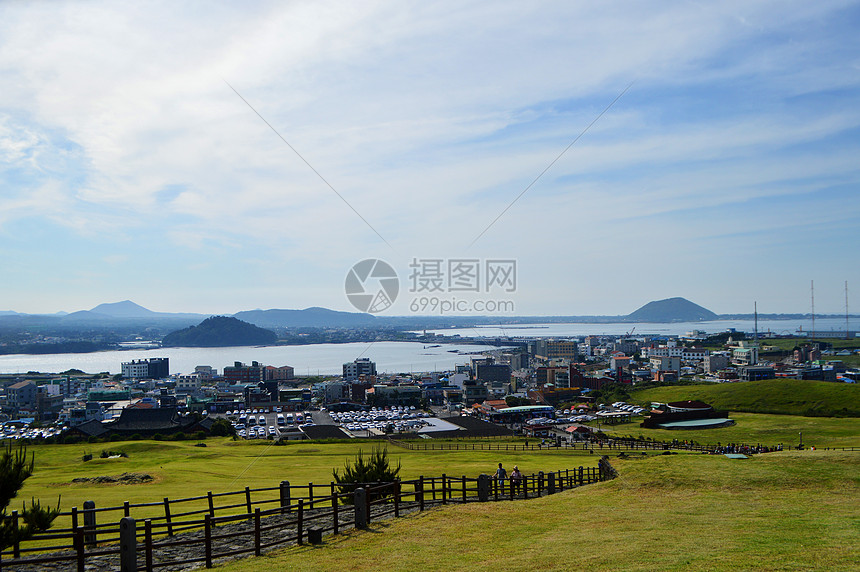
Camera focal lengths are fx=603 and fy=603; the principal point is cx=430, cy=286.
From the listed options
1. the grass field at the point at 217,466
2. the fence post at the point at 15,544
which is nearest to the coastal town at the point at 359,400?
the grass field at the point at 217,466

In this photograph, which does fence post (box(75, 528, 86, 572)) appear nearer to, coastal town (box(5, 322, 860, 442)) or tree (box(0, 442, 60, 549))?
tree (box(0, 442, 60, 549))

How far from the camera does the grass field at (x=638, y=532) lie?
946cm

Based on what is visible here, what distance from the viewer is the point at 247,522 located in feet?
46.9

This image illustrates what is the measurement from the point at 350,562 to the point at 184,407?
8857 centimetres

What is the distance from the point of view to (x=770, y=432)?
5103cm

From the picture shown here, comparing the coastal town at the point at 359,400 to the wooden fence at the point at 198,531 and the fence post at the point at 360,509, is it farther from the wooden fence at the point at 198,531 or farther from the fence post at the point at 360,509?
the fence post at the point at 360,509

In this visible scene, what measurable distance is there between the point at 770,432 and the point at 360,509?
4944 cm

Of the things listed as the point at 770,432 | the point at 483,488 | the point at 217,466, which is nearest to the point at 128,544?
the point at 483,488

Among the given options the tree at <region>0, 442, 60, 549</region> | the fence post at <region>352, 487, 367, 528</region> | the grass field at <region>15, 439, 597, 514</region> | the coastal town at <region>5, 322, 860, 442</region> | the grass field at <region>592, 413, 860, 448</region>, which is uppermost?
the tree at <region>0, 442, 60, 549</region>

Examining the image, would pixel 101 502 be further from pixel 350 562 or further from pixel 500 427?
pixel 500 427

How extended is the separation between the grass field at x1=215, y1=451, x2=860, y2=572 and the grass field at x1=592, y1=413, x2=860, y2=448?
94.1 feet

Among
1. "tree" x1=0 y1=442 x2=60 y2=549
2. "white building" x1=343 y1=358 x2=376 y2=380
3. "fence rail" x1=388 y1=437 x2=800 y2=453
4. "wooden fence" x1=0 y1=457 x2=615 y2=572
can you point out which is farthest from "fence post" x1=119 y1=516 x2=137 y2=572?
"white building" x1=343 y1=358 x2=376 y2=380

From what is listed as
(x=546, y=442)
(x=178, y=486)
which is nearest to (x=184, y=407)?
(x=546, y=442)

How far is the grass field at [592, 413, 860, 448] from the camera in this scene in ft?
149
